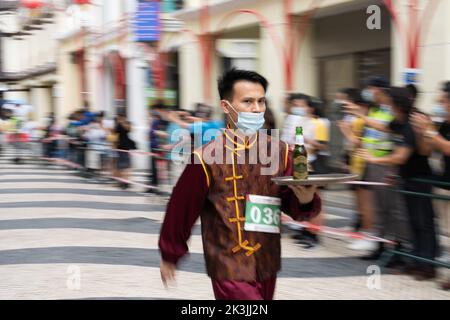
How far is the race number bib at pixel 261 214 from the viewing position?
3193 millimetres

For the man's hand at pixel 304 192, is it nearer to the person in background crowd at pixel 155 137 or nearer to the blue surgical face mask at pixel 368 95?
the blue surgical face mask at pixel 368 95

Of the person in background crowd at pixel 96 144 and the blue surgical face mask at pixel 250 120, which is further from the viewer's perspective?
the person in background crowd at pixel 96 144

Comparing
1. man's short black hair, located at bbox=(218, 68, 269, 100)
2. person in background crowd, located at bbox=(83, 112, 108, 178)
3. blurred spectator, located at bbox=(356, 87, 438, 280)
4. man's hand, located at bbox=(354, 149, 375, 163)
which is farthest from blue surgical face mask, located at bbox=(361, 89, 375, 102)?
person in background crowd, located at bbox=(83, 112, 108, 178)

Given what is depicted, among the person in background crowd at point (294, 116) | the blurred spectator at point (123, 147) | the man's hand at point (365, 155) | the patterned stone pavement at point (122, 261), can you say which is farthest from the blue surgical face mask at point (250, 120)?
the blurred spectator at point (123, 147)

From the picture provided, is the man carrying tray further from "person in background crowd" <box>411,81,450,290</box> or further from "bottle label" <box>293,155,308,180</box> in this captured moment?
"person in background crowd" <box>411,81,450,290</box>

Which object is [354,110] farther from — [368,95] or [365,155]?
[365,155]

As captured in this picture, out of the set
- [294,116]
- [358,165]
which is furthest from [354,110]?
[294,116]

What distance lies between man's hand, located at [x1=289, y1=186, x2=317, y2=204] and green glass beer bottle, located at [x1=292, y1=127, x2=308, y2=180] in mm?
47

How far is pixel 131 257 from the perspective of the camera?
690cm

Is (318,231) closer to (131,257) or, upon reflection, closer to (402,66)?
(131,257)

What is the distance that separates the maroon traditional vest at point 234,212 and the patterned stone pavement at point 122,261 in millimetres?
2300

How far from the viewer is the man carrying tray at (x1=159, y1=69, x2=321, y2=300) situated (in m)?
3.20

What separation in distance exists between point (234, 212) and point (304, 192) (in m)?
0.33

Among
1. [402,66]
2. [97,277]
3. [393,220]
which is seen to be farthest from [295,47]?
[97,277]
